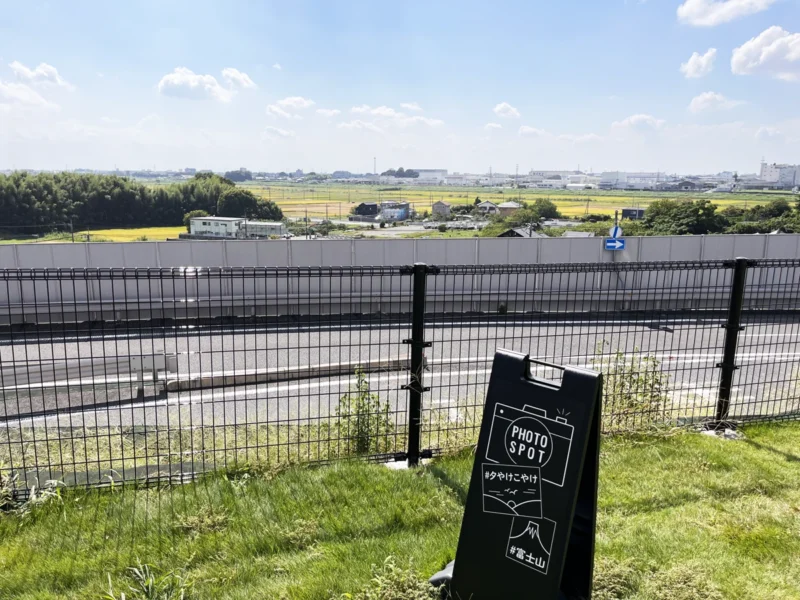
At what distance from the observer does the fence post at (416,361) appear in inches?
178

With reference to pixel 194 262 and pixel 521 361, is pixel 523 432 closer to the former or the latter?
pixel 521 361

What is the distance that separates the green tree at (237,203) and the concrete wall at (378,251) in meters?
25.4

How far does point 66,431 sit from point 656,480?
6160mm

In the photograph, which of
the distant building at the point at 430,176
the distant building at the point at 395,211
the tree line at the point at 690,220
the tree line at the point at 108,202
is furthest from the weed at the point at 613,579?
the distant building at the point at 430,176

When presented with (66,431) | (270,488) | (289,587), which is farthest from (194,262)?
→ (289,587)

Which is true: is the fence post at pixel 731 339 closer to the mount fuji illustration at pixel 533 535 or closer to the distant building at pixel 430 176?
the mount fuji illustration at pixel 533 535

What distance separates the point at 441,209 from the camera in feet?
159

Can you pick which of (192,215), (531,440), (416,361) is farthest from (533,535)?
(192,215)

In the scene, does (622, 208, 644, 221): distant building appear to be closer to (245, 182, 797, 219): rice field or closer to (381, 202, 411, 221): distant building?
(245, 182, 797, 219): rice field

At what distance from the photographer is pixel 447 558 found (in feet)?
11.0

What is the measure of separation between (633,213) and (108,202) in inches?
1557

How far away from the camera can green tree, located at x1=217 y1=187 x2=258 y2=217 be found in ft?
143

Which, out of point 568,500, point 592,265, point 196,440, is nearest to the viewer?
point 568,500

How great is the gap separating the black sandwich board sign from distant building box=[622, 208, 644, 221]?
46857 millimetres
